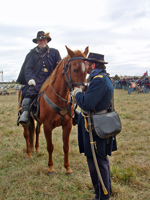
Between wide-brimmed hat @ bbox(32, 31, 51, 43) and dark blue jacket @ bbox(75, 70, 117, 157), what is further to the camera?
wide-brimmed hat @ bbox(32, 31, 51, 43)

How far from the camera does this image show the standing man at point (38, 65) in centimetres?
455

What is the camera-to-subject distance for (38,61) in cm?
462

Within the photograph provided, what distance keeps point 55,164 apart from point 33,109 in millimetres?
1514

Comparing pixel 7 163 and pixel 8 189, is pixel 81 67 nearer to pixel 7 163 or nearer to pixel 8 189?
pixel 8 189

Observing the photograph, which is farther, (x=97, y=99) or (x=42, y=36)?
(x=42, y=36)

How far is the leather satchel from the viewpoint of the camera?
2.45 metres

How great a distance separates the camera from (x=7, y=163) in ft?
15.3

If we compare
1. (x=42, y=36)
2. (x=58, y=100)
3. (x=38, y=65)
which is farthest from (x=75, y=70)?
(x=42, y=36)

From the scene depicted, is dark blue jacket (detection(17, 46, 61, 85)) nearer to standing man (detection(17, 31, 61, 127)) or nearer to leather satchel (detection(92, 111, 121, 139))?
standing man (detection(17, 31, 61, 127))

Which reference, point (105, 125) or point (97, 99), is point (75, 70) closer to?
point (97, 99)

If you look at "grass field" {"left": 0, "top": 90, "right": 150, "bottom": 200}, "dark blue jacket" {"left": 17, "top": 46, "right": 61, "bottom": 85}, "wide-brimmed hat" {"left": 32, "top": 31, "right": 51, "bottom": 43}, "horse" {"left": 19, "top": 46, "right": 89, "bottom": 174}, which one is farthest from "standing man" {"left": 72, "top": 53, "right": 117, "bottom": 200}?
"wide-brimmed hat" {"left": 32, "top": 31, "right": 51, "bottom": 43}

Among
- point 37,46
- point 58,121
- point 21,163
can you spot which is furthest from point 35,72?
point 21,163

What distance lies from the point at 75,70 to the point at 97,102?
2.69 feet

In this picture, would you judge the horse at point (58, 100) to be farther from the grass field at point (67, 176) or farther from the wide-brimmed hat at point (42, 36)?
the wide-brimmed hat at point (42, 36)
